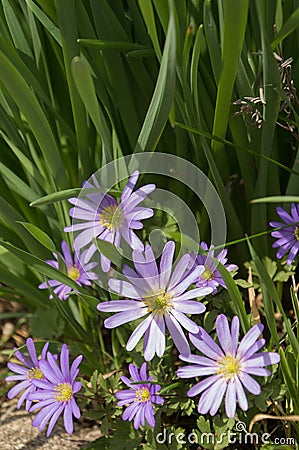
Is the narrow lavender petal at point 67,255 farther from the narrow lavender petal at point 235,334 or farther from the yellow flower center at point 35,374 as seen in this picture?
the narrow lavender petal at point 235,334

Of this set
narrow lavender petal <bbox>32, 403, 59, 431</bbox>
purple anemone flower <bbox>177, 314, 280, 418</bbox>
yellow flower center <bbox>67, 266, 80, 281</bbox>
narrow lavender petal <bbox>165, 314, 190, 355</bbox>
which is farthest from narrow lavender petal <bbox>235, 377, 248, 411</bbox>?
yellow flower center <bbox>67, 266, 80, 281</bbox>

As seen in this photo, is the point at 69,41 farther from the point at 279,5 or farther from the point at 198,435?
the point at 198,435

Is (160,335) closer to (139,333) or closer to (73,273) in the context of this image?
(139,333)

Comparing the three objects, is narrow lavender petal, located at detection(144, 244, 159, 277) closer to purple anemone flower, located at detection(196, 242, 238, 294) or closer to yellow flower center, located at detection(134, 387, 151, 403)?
purple anemone flower, located at detection(196, 242, 238, 294)

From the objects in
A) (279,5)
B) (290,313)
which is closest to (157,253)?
(290,313)

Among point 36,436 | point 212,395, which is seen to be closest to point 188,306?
point 212,395

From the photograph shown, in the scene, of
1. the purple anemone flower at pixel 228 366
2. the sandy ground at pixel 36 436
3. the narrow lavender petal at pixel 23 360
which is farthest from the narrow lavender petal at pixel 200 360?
the sandy ground at pixel 36 436
